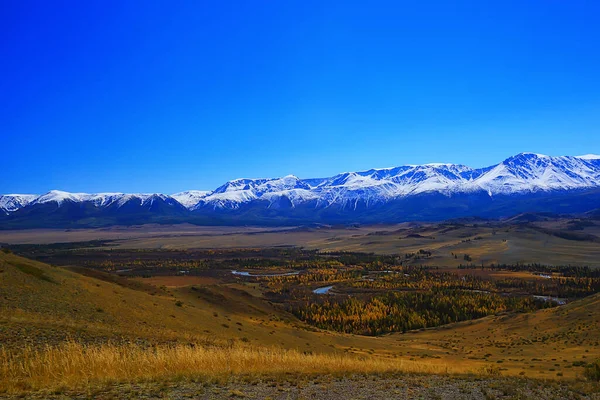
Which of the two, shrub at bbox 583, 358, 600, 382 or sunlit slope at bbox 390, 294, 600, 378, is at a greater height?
shrub at bbox 583, 358, 600, 382

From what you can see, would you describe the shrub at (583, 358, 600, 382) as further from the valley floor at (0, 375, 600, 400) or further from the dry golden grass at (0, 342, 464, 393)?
the dry golden grass at (0, 342, 464, 393)

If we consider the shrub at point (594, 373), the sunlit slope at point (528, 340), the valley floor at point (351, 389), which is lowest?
the sunlit slope at point (528, 340)

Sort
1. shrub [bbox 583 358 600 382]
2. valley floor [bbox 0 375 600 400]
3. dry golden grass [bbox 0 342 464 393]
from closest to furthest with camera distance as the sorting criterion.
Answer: valley floor [bbox 0 375 600 400]
dry golden grass [bbox 0 342 464 393]
shrub [bbox 583 358 600 382]

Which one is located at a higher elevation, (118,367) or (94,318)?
(118,367)

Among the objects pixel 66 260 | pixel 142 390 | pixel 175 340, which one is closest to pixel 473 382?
pixel 142 390

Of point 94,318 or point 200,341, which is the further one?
point 94,318

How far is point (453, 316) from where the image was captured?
2413 inches

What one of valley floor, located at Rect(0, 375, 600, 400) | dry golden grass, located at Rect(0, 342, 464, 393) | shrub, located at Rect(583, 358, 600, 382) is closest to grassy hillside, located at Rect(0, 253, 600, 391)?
dry golden grass, located at Rect(0, 342, 464, 393)

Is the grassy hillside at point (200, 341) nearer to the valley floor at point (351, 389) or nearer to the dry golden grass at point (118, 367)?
the dry golden grass at point (118, 367)

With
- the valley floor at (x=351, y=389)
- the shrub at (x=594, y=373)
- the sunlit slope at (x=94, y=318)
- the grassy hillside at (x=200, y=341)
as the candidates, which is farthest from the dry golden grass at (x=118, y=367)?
the shrub at (x=594, y=373)

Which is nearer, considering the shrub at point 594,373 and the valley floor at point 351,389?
the valley floor at point 351,389

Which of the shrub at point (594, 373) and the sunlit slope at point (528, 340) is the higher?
the shrub at point (594, 373)

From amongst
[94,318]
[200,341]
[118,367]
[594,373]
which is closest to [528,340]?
[594,373]

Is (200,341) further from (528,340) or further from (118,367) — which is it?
(528,340)
